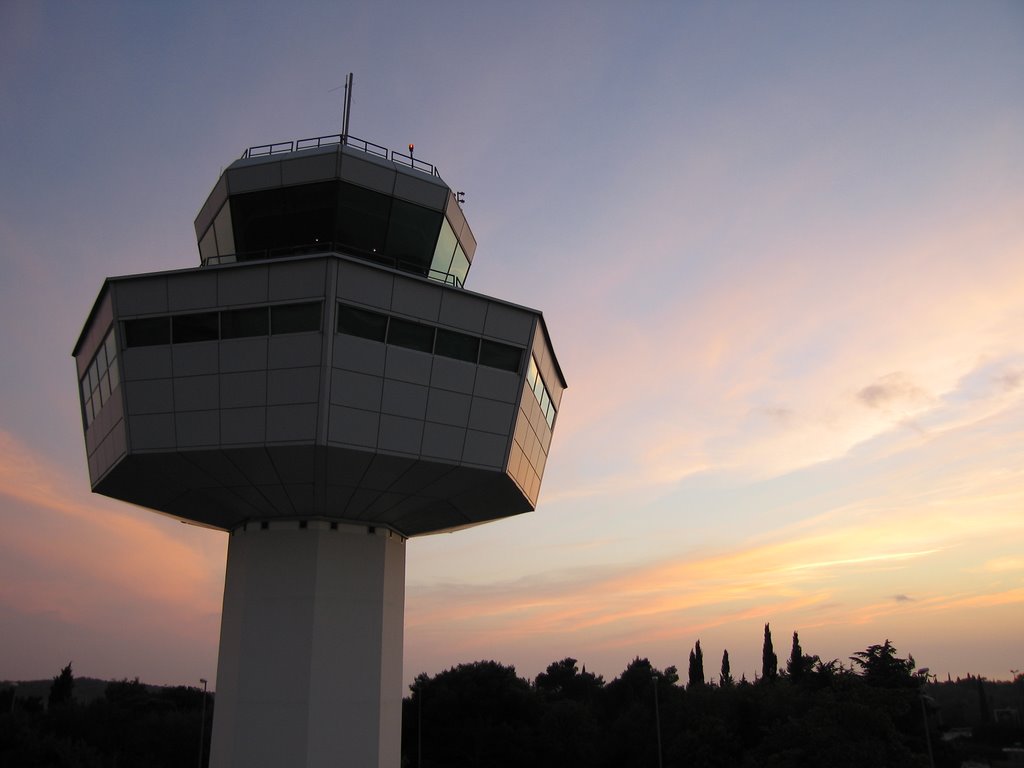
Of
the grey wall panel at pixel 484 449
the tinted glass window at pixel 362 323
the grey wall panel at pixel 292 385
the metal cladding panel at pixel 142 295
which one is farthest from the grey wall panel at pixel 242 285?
the grey wall panel at pixel 484 449

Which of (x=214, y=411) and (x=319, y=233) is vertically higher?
(x=319, y=233)

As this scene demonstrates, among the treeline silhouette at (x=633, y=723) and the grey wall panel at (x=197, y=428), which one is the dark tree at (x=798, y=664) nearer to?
the treeline silhouette at (x=633, y=723)

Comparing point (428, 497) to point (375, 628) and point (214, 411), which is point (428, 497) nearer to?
point (375, 628)

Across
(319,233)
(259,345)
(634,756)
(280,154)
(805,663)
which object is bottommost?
(634,756)

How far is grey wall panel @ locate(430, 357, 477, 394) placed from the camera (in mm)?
20219

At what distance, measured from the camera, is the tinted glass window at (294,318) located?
752 inches

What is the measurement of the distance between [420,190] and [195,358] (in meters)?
7.44

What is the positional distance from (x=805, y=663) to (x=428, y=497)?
211 ft

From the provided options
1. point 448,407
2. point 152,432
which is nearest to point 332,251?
point 448,407

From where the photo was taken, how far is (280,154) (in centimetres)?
2244

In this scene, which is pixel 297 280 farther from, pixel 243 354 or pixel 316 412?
pixel 316 412

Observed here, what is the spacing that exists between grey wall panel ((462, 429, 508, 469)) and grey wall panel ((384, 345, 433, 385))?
189 centimetres

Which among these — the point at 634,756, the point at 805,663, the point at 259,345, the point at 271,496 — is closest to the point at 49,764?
the point at 634,756

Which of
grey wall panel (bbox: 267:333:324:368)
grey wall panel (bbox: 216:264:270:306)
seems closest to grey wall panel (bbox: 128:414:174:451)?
grey wall panel (bbox: 267:333:324:368)
